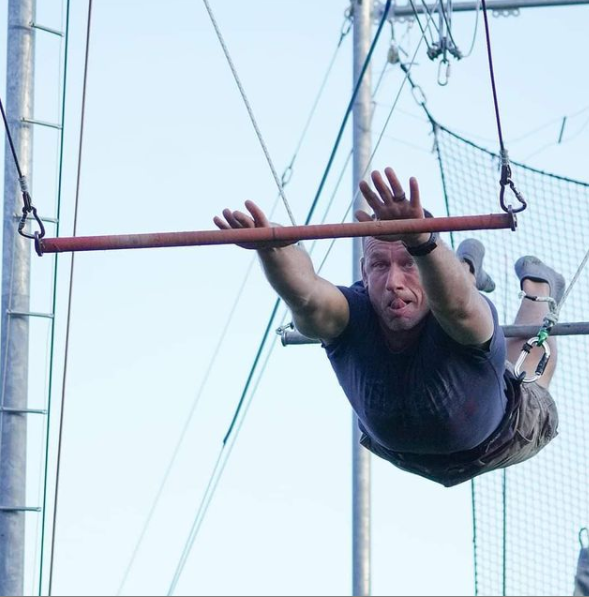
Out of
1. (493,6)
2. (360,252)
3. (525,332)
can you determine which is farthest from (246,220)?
(493,6)

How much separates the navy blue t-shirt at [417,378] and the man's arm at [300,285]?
3.1 inches

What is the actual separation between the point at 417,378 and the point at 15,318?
2064 mm

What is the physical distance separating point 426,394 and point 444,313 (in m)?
0.39

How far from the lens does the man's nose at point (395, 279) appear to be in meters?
5.14

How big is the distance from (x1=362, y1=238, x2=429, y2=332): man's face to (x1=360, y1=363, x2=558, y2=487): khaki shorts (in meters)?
0.61

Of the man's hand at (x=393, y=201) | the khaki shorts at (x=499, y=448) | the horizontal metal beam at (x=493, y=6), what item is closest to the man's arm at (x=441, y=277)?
the man's hand at (x=393, y=201)

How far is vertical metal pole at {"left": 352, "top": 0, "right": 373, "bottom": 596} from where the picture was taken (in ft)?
28.1

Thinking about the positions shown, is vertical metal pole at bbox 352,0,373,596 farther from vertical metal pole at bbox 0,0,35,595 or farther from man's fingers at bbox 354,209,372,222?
man's fingers at bbox 354,209,372,222

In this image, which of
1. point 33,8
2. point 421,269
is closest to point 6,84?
point 33,8

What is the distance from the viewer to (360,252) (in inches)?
340

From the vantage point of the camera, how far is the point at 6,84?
22.1ft

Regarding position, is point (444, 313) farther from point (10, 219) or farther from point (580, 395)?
point (580, 395)

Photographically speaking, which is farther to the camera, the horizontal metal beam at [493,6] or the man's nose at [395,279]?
the horizontal metal beam at [493,6]

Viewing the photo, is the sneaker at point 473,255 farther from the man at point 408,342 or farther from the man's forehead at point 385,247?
the man's forehead at point 385,247
